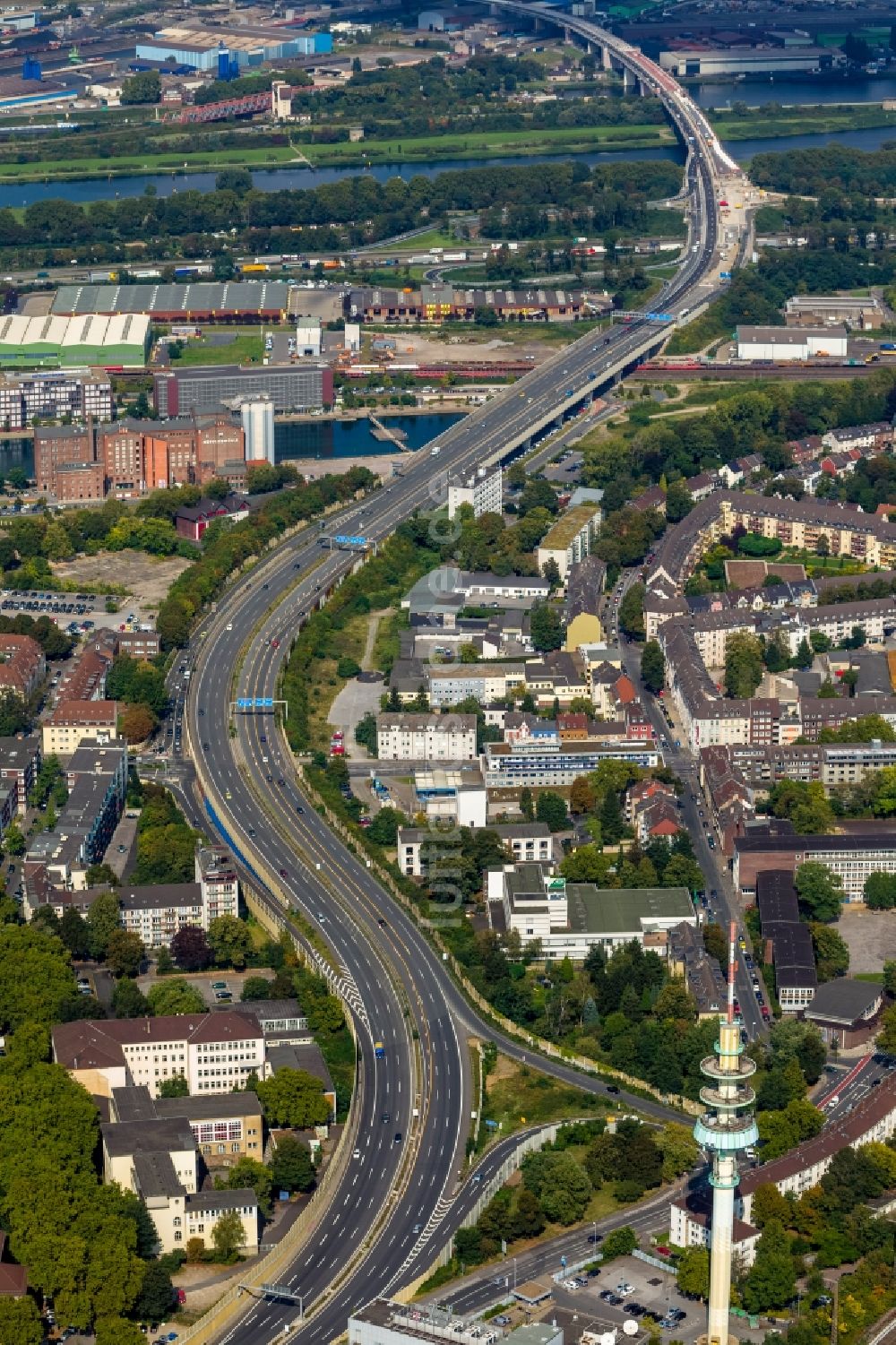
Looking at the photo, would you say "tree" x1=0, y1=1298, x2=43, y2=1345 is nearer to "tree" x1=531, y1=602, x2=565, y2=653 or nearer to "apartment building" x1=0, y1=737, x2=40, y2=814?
"apartment building" x1=0, y1=737, x2=40, y2=814

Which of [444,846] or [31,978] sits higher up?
[444,846]

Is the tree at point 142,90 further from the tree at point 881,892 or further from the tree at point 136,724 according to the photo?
the tree at point 881,892

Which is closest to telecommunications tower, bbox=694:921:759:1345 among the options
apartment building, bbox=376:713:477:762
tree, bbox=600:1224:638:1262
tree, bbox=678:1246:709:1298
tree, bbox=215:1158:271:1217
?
tree, bbox=678:1246:709:1298

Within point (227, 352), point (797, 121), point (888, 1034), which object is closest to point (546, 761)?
point (888, 1034)

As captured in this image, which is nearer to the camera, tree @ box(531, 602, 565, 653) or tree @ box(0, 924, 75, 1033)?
tree @ box(0, 924, 75, 1033)

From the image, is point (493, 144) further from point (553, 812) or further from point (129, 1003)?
point (129, 1003)

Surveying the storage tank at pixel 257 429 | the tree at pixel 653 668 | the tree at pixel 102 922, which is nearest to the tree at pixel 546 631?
the tree at pixel 653 668
